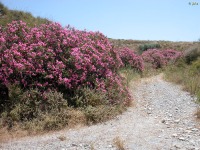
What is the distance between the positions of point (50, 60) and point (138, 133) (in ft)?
12.3

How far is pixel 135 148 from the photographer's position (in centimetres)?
593

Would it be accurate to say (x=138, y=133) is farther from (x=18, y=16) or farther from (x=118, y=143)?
(x=18, y=16)

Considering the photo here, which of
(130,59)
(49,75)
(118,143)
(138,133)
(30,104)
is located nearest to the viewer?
(118,143)

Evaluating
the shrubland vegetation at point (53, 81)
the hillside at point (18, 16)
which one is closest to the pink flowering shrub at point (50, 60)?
the shrubland vegetation at point (53, 81)

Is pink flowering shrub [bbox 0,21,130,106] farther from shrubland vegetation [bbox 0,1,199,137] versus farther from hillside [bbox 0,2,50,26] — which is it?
hillside [bbox 0,2,50,26]

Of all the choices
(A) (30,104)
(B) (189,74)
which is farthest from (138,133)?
(B) (189,74)

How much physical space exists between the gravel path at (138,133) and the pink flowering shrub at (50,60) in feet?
5.43

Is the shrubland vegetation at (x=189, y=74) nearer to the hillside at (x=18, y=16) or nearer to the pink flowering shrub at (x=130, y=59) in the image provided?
the pink flowering shrub at (x=130, y=59)

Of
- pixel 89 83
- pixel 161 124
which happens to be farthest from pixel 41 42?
pixel 161 124

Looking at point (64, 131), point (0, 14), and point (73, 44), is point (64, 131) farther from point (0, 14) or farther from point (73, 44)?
point (0, 14)

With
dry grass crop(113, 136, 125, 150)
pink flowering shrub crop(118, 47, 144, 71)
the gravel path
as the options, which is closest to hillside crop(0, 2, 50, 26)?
pink flowering shrub crop(118, 47, 144, 71)

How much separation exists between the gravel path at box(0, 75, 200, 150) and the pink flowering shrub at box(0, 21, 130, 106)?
166 centimetres

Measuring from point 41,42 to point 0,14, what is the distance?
24.0 feet

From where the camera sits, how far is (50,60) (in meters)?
8.77
